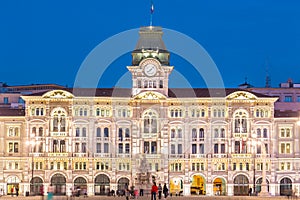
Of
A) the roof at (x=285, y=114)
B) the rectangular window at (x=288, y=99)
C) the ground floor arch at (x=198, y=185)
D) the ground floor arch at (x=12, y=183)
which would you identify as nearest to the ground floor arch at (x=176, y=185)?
the ground floor arch at (x=198, y=185)

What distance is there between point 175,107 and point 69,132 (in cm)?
1586

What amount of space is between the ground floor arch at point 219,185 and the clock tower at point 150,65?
14.7 meters

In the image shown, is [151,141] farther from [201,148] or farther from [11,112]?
[11,112]

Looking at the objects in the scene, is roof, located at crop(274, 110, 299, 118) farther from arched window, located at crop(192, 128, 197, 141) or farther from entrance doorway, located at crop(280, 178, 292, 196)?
arched window, located at crop(192, 128, 197, 141)

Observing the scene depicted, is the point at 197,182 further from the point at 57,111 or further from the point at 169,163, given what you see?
the point at 57,111

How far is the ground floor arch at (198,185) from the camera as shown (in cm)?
12544

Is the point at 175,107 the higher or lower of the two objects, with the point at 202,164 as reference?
higher

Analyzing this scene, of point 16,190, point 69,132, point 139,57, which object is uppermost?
point 139,57

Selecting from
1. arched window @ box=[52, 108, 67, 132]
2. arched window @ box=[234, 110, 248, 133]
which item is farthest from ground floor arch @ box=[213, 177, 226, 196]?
arched window @ box=[52, 108, 67, 132]

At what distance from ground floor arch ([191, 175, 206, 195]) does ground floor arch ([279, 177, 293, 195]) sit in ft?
36.6

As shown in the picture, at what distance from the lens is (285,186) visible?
126 metres

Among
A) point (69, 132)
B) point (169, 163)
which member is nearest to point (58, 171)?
point (69, 132)

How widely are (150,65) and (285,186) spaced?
26.5 meters

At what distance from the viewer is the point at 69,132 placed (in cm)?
12469
